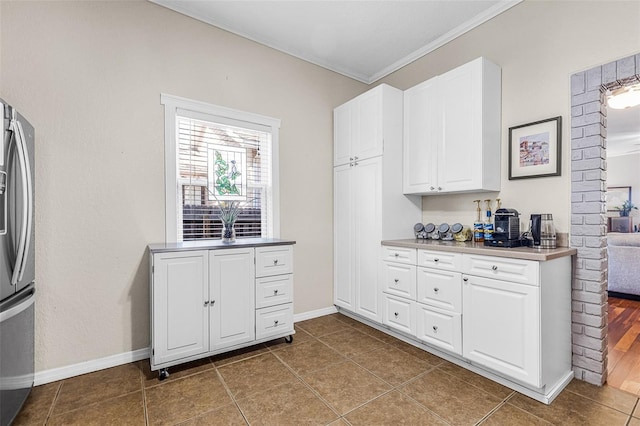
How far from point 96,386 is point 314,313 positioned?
6.66ft

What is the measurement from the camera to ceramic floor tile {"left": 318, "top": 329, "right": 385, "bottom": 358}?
2.63 metres

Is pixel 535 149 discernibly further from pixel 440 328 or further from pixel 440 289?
pixel 440 328

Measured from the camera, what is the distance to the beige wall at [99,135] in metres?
2.15

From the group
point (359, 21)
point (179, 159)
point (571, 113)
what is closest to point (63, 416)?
point (179, 159)

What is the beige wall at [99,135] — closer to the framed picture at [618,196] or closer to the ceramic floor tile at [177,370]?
the ceramic floor tile at [177,370]

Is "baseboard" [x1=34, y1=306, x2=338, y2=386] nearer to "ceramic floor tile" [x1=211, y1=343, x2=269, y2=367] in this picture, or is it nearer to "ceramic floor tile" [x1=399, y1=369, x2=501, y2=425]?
"ceramic floor tile" [x1=211, y1=343, x2=269, y2=367]

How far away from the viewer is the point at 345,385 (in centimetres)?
209

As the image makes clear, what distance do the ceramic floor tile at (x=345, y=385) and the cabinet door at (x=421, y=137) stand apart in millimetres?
1738

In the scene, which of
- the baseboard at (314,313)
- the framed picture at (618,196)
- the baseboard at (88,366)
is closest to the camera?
the baseboard at (88,366)

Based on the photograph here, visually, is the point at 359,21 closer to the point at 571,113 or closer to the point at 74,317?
the point at 571,113

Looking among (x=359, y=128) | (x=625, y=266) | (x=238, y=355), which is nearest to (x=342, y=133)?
(x=359, y=128)

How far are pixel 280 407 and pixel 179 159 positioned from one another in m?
2.17

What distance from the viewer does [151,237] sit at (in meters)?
2.56

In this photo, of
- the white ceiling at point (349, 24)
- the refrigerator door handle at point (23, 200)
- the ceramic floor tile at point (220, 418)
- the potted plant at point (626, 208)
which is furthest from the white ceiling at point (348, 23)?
the potted plant at point (626, 208)
